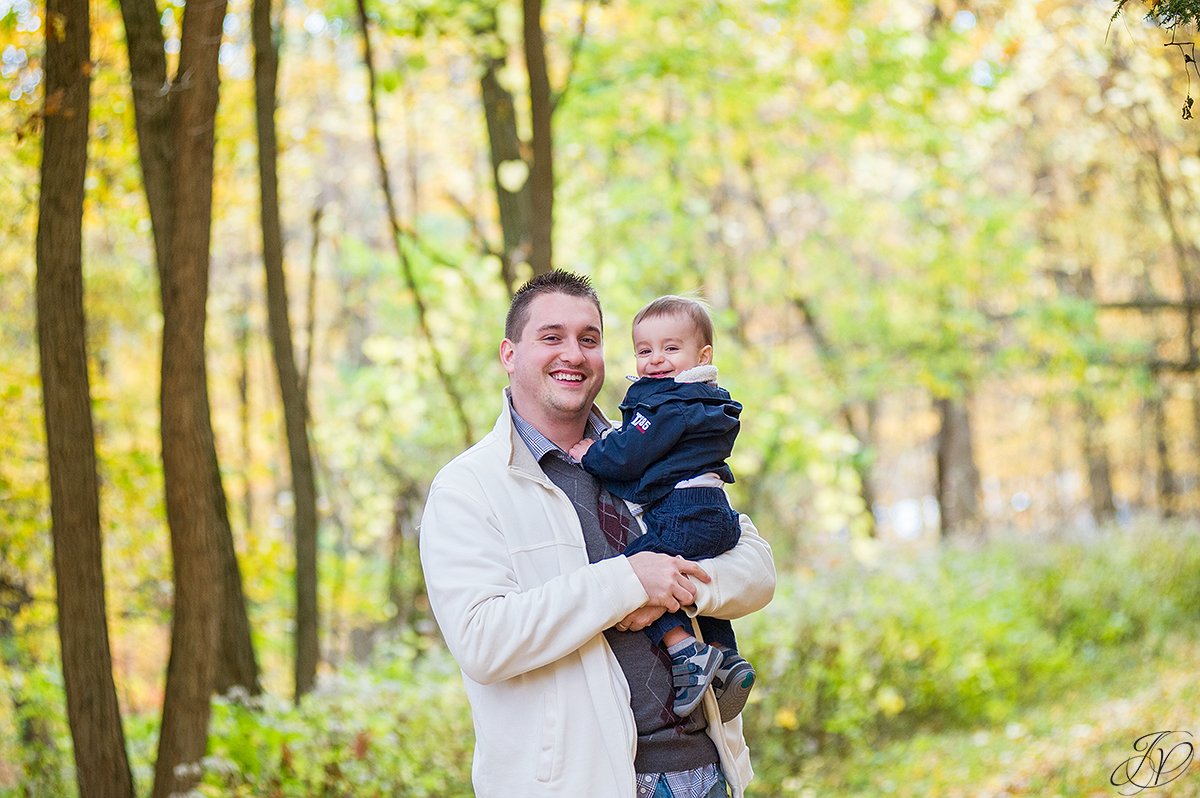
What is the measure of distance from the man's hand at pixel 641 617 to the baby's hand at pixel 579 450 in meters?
0.47

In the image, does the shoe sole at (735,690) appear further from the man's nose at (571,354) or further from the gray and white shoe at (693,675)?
the man's nose at (571,354)

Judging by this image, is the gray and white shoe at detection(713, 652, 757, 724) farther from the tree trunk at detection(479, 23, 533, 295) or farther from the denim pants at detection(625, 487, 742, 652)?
the tree trunk at detection(479, 23, 533, 295)

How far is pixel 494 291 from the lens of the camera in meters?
11.3

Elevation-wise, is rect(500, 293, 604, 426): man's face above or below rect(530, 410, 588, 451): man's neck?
above

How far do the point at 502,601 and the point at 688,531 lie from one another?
50cm

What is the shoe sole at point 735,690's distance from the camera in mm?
2867

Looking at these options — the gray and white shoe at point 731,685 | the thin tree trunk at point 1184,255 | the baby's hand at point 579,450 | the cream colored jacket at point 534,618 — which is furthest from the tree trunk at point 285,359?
the thin tree trunk at point 1184,255

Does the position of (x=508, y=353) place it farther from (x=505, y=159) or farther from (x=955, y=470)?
(x=955, y=470)

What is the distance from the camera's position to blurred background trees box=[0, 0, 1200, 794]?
6.37 meters

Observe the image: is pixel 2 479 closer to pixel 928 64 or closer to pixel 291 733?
pixel 291 733

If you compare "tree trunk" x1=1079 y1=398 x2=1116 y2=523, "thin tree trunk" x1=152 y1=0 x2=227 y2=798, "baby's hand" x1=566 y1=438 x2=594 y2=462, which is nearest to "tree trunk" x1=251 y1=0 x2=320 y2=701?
"thin tree trunk" x1=152 y1=0 x2=227 y2=798

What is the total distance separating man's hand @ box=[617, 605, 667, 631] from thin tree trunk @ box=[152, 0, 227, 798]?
8.31 feet

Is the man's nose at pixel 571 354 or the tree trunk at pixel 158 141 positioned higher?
the tree trunk at pixel 158 141

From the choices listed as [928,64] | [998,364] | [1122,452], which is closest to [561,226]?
[928,64]
